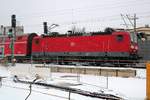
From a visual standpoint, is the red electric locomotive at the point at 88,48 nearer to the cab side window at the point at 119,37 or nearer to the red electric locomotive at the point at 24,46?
the cab side window at the point at 119,37

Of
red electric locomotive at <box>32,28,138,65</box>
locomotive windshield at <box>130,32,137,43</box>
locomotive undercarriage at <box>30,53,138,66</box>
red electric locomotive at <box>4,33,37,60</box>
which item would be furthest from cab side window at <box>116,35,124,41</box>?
red electric locomotive at <box>4,33,37,60</box>

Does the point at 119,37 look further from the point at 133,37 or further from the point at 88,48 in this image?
the point at 88,48

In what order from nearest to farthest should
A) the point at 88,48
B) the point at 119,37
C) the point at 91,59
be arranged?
the point at 119,37, the point at 91,59, the point at 88,48

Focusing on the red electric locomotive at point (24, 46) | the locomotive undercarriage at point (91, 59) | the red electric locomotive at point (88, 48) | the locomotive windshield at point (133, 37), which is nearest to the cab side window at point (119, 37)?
the red electric locomotive at point (88, 48)

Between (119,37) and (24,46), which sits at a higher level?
(119,37)

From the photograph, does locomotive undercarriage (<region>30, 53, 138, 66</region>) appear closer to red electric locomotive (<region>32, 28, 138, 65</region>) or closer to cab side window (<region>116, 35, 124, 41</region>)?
A: red electric locomotive (<region>32, 28, 138, 65</region>)

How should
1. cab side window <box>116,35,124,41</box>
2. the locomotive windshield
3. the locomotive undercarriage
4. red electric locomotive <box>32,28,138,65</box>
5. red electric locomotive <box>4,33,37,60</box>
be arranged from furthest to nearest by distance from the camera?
red electric locomotive <box>4,33,37,60</box>, the locomotive windshield, cab side window <box>116,35,124,41</box>, red electric locomotive <box>32,28,138,65</box>, the locomotive undercarriage

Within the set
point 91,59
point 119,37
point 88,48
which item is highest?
point 119,37

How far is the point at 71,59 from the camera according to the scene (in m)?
35.2

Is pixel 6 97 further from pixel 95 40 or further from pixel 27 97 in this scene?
pixel 95 40

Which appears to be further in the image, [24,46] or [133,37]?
[24,46]

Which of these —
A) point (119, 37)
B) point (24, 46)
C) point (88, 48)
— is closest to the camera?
point (119, 37)

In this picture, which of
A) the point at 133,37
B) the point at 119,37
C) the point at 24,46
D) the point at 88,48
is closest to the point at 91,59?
the point at 88,48

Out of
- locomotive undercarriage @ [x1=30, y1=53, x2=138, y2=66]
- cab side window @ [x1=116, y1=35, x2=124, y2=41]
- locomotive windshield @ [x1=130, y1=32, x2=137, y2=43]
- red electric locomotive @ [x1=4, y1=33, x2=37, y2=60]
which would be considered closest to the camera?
locomotive undercarriage @ [x1=30, y1=53, x2=138, y2=66]
